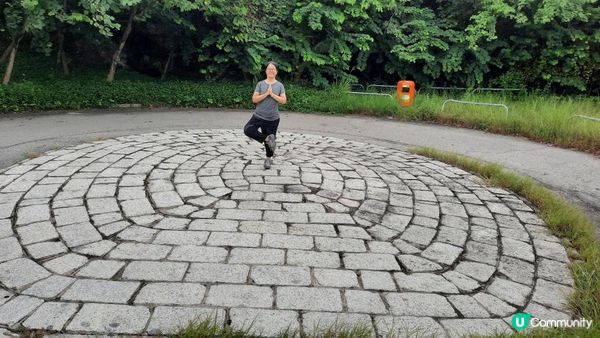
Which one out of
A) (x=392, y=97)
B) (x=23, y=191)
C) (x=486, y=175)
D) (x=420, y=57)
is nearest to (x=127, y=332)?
(x=23, y=191)

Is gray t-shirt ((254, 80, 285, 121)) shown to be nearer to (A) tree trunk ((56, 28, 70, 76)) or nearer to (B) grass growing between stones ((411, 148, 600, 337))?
(B) grass growing between stones ((411, 148, 600, 337))

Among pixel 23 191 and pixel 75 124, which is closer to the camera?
pixel 23 191

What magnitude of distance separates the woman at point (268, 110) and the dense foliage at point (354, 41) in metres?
6.92

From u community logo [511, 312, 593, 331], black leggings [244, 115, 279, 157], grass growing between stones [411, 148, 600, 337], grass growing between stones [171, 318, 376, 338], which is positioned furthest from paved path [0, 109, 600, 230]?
grass growing between stones [171, 318, 376, 338]

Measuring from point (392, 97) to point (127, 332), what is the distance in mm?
11195

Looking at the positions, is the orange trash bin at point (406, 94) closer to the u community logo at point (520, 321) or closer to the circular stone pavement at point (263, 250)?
the circular stone pavement at point (263, 250)

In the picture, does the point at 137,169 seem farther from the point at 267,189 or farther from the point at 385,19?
the point at 385,19

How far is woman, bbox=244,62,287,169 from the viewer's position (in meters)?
5.53

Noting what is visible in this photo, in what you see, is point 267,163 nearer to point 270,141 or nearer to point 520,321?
point 270,141

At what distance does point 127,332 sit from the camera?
7.69 ft

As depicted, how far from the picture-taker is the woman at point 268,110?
18.1 ft

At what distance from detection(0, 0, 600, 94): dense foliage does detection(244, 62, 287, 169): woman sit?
273 inches

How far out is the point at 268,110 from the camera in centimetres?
561

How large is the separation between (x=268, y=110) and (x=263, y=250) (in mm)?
2755
